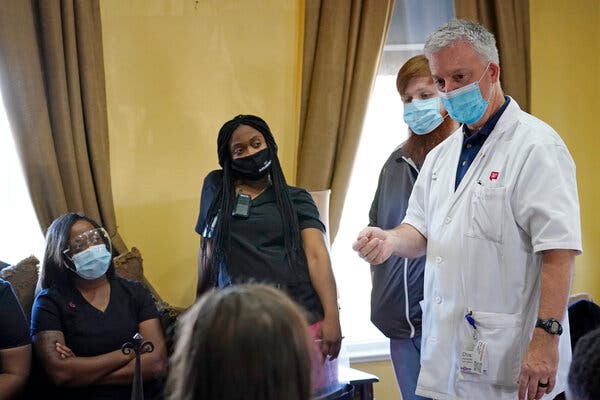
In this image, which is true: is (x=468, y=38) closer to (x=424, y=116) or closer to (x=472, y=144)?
(x=472, y=144)

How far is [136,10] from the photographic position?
3.92 meters

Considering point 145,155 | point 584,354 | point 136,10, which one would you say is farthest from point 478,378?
point 136,10

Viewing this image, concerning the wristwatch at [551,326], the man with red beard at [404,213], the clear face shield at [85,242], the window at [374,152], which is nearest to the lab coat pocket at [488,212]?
the wristwatch at [551,326]

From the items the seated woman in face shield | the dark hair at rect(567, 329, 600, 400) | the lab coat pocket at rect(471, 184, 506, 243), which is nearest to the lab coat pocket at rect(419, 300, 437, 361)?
the lab coat pocket at rect(471, 184, 506, 243)

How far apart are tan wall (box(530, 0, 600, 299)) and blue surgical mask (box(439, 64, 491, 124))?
8.19ft

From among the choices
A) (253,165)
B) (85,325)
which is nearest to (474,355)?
(253,165)

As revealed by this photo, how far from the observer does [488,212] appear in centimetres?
214

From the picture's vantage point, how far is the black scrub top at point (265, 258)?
3.02 metres

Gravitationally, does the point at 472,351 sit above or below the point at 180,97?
below

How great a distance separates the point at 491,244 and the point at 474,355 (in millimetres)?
293

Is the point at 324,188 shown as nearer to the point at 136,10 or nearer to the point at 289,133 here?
the point at 289,133

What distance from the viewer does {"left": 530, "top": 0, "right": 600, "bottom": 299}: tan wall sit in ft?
15.1

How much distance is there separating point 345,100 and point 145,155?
1.04 meters

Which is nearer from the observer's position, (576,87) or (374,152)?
(374,152)
